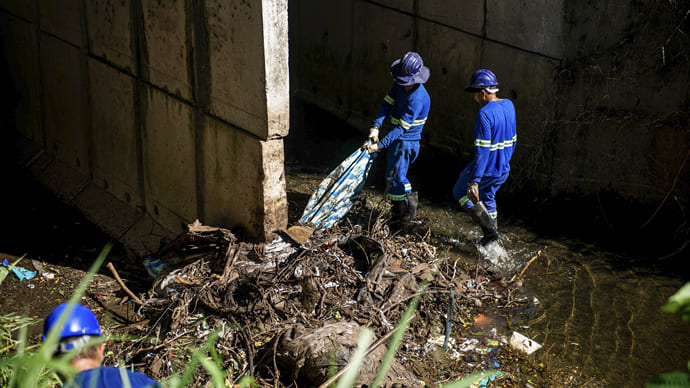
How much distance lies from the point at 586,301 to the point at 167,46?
4.47 m

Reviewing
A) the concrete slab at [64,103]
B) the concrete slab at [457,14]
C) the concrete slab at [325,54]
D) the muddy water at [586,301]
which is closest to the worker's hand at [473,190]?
the muddy water at [586,301]

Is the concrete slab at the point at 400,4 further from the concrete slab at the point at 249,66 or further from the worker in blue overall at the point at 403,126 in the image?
the concrete slab at the point at 249,66

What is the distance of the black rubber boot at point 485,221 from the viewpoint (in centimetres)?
664

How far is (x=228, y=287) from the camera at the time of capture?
553 centimetres

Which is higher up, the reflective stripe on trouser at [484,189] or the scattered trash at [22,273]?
the reflective stripe on trouser at [484,189]

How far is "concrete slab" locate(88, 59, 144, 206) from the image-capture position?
701 cm

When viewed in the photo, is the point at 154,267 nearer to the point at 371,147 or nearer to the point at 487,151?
the point at 371,147

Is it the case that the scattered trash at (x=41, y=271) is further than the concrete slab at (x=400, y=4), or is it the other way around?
the concrete slab at (x=400, y=4)

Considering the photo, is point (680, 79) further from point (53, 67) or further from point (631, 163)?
point (53, 67)

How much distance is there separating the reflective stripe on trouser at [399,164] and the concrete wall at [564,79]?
162 centimetres

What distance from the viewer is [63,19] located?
7.73 m

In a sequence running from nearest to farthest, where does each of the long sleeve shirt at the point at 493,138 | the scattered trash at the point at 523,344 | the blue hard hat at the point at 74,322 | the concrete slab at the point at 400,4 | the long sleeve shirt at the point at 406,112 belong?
the blue hard hat at the point at 74,322 < the scattered trash at the point at 523,344 < the long sleeve shirt at the point at 493,138 < the long sleeve shirt at the point at 406,112 < the concrete slab at the point at 400,4

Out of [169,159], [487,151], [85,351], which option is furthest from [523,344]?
[169,159]

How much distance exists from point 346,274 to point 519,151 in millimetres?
3220
